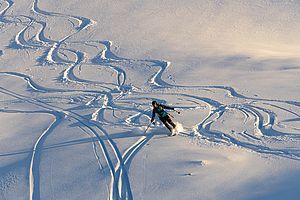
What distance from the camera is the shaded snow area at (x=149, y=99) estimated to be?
1318 cm

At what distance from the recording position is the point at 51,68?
2353cm

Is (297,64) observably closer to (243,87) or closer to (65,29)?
(243,87)

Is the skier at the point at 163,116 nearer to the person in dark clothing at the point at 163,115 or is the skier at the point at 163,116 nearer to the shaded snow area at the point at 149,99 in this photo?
the person in dark clothing at the point at 163,115

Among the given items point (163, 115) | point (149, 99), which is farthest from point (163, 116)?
point (149, 99)

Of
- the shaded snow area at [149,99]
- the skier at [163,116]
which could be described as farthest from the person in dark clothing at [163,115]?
the shaded snow area at [149,99]

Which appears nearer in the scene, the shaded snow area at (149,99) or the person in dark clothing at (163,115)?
the shaded snow area at (149,99)

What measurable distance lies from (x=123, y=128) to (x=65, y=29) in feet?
45.6

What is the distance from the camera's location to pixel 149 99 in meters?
18.8

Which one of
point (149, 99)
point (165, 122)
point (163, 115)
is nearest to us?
point (163, 115)

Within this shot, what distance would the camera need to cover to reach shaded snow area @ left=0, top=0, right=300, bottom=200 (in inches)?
519

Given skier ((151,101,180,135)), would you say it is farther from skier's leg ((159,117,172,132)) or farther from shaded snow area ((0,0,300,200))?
shaded snow area ((0,0,300,200))

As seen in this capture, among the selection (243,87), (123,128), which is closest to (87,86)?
(123,128)

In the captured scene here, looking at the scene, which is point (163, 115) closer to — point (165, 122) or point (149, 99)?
point (165, 122)

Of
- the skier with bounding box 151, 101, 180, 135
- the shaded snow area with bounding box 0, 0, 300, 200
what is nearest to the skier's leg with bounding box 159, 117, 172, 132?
the skier with bounding box 151, 101, 180, 135
